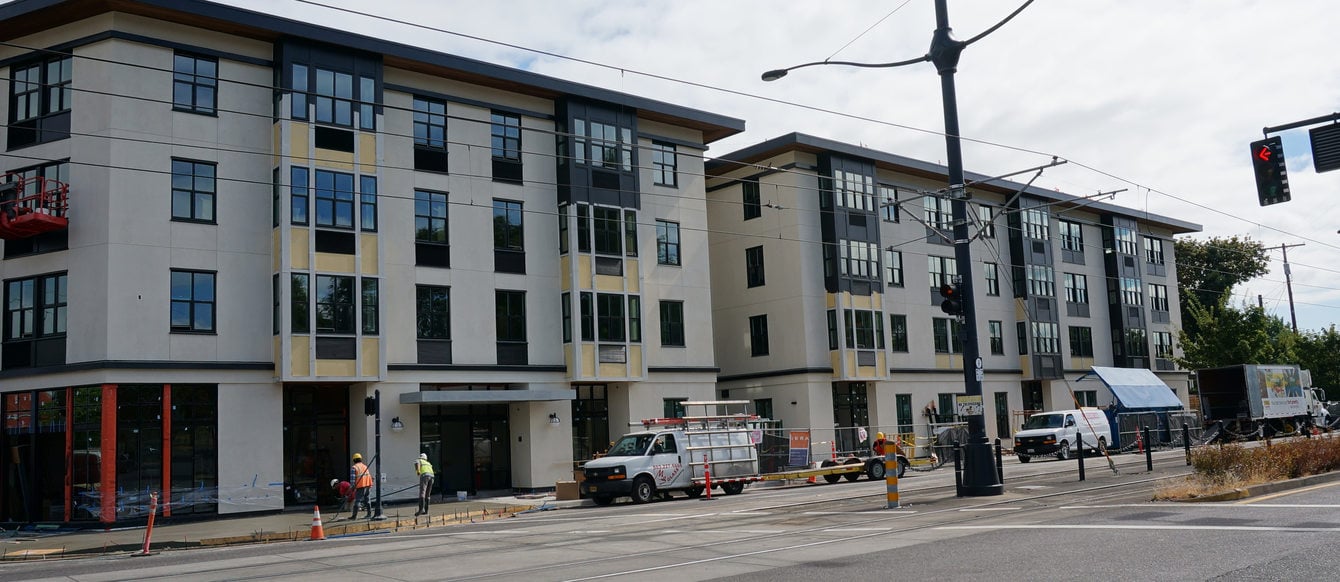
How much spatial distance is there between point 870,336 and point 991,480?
2496 centimetres

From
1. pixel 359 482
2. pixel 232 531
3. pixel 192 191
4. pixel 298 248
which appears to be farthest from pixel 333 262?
pixel 232 531

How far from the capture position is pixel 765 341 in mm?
45469

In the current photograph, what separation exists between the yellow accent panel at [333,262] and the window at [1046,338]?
37.4 metres

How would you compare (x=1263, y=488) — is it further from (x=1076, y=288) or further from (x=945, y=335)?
(x=1076, y=288)

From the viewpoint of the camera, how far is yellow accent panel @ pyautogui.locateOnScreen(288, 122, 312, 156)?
29.7 metres

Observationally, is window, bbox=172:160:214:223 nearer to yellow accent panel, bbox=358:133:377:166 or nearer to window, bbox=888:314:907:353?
yellow accent panel, bbox=358:133:377:166

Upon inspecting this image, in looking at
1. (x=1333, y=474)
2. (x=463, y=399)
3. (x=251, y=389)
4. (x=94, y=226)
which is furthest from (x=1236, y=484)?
(x=94, y=226)

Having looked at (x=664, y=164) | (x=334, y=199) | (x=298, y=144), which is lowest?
(x=334, y=199)

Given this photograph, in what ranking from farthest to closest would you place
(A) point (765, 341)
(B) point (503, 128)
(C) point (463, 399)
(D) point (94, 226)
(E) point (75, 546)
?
(A) point (765, 341), (B) point (503, 128), (C) point (463, 399), (D) point (94, 226), (E) point (75, 546)

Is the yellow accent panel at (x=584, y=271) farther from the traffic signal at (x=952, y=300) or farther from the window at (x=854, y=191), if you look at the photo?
the traffic signal at (x=952, y=300)

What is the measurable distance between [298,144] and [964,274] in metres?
19.2

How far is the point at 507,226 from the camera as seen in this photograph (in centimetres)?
3506

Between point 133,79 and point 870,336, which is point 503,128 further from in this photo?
point 870,336

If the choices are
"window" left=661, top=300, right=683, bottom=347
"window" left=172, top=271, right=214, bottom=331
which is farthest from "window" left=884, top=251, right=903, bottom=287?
"window" left=172, top=271, right=214, bottom=331
